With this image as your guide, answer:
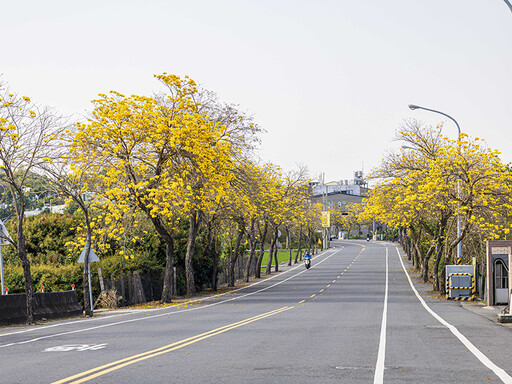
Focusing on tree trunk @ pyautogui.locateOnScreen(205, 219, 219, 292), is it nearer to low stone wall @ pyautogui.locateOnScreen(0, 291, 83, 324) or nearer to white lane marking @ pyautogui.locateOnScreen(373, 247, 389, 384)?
low stone wall @ pyautogui.locateOnScreen(0, 291, 83, 324)

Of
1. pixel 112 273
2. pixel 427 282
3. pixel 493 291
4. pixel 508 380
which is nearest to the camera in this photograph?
pixel 508 380

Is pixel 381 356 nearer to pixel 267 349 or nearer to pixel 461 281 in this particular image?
pixel 267 349

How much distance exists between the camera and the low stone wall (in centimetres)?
2080

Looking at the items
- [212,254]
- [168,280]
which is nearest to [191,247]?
[168,280]

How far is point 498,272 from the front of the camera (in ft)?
91.1

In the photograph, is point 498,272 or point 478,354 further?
point 498,272

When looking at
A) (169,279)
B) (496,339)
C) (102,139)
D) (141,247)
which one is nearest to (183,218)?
(141,247)

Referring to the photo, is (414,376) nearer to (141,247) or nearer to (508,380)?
(508,380)

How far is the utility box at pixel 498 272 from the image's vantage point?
2742cm

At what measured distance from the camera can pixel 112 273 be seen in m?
31.8

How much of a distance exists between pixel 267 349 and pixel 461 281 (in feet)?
75.7

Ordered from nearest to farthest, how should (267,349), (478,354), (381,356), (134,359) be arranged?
(134,359) → (381,356) → (478,354) → (267,349)

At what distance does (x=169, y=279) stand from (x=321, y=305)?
26.6 ft

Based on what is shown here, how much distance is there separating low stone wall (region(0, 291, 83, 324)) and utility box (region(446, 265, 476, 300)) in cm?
1834
